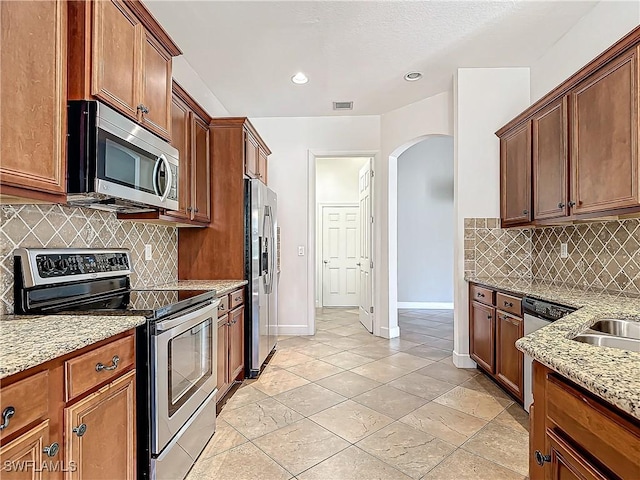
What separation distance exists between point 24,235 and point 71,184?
0.39 meters

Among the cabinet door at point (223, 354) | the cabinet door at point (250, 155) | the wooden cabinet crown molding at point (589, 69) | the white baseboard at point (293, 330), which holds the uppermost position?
the wooden cabinet crown molding at point (589, 69)

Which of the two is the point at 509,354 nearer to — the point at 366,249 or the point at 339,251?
the point at 366,249

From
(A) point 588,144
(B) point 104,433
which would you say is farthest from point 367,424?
(A) point 588,144

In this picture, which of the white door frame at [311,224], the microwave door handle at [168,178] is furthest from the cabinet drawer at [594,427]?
the white door frame at [311,224]

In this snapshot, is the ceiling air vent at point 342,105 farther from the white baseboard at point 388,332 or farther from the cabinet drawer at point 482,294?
the white baseboard at point 388,332

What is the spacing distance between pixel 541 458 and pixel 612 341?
1.82 feet

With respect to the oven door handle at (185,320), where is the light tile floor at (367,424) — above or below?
below

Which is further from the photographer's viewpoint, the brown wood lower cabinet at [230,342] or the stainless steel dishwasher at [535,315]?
the brown wood lower cabinet at [230,342]

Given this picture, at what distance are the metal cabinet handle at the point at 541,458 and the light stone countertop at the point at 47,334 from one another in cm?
145

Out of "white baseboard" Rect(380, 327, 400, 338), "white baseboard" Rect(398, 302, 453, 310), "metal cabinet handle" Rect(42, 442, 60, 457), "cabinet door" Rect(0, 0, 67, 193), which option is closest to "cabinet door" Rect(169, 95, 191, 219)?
"cabinet door" Rect(0, 0, 67, 193)

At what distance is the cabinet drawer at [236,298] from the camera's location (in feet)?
9.64

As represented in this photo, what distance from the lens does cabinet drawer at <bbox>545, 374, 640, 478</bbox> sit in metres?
0.75

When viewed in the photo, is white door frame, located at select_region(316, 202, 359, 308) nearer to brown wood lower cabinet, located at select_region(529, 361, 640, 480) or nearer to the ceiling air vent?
the ceiling air vent

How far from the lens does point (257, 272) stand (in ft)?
11.0
